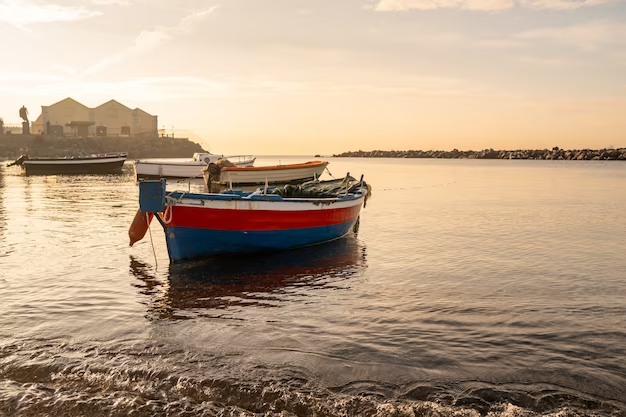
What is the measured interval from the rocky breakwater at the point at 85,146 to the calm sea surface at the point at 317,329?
273 ft

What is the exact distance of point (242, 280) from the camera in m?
11.0

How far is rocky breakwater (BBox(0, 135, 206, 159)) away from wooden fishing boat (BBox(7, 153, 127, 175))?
1325 inches

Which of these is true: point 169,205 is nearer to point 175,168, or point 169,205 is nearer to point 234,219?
point 234,219

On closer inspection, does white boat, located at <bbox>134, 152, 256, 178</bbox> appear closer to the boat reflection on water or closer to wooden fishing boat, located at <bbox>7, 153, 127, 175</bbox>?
wooden fishing boat, located at <bbox>7, 153, 127, 175</bbox>

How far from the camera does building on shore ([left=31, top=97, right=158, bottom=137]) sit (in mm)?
106062

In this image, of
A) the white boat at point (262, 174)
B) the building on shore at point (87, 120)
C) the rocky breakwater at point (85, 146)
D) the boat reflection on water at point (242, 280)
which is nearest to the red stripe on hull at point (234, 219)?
the boat reflection on water at point (242, 280)

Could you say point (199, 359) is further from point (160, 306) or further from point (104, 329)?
point (160, 306)

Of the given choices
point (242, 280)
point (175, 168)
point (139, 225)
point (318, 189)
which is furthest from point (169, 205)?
point (175, 168)

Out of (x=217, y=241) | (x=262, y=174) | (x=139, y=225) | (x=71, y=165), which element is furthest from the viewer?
(x=71, y=165)

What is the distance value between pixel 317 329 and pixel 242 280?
353 centimetres

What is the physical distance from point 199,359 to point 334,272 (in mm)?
5880

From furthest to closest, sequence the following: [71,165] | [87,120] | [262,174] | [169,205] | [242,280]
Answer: [87,120]
[71,165]
[262,174]
[169,205]
[242,280]

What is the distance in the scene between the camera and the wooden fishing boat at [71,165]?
174 ft

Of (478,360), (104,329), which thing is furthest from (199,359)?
(478,360)
